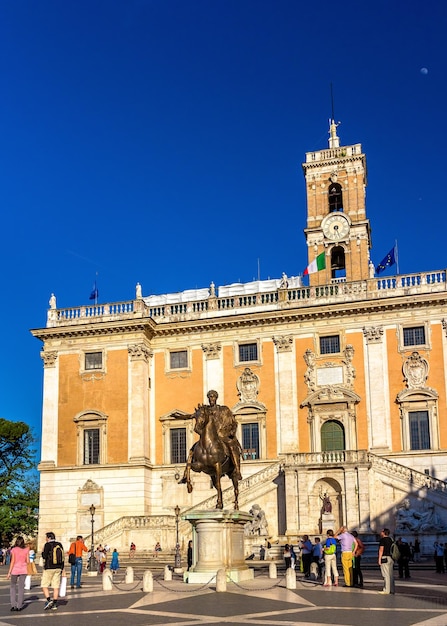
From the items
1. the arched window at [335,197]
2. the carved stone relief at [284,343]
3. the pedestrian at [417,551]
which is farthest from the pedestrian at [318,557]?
the arched window at [335,197]

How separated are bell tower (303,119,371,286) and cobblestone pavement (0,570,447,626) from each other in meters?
27.7

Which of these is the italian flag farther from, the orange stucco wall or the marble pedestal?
the marble pedestal

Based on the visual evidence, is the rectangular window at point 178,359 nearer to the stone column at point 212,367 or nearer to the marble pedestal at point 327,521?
the stone column at point 212,367

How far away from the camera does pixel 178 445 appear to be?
44344 millimetres

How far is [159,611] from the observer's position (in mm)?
16125

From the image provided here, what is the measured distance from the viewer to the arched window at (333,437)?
41.9 metres

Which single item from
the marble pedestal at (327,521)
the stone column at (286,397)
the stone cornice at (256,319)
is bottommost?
the marble pedestal at (327,521)

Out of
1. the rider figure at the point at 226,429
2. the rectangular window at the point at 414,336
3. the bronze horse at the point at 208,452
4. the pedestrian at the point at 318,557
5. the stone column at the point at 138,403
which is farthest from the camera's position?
the stone column at the point at 138,403

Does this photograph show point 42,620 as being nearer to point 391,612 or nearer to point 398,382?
point 391,612

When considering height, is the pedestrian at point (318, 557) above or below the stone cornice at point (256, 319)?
below

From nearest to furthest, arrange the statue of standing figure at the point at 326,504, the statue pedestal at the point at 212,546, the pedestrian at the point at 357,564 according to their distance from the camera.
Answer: the pedestrian at the point at 357,564
the statue pedestal at the point at 212,546
the statue of standing figure at the point at 326,504

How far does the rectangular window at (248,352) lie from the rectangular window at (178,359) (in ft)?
10.4

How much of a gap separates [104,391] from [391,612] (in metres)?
31.4

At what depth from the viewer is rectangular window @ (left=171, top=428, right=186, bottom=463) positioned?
4402cm
